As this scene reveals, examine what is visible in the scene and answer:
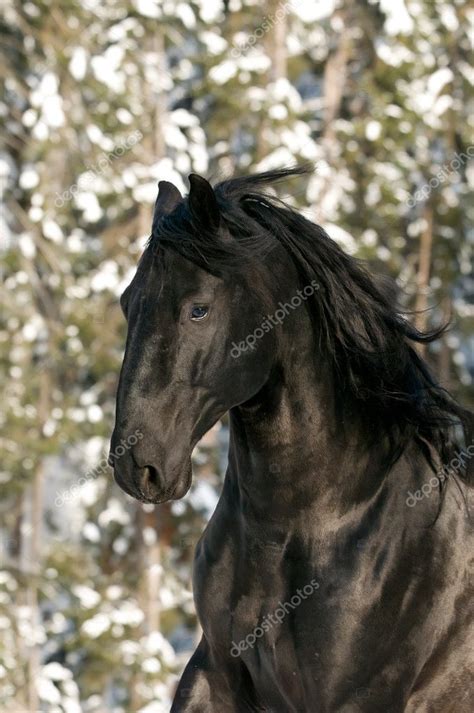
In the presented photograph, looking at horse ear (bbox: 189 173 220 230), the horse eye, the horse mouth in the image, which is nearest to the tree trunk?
horse ear (bbox: 189 173 220 230)

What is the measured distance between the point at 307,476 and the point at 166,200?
0.89 meters

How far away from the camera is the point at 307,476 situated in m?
3.61

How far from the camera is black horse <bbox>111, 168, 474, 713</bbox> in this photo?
132 inches

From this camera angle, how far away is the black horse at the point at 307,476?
11.0ft

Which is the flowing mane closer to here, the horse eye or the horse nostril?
the horse eye

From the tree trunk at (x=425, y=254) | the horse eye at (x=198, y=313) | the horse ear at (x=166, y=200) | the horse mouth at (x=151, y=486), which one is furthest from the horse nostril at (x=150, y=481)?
the tree trunk at (x=425, y=254)

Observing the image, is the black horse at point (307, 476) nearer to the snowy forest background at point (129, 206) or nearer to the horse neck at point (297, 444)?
the horse neck at point (297, 444)

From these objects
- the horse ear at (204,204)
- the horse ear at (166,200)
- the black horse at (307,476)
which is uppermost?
the horse ear at (204,204)

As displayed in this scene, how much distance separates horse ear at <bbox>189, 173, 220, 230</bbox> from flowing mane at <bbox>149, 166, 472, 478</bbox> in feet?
0.16

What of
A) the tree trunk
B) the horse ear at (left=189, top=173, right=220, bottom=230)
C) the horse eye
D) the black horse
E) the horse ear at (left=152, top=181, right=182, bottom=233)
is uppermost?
the horse ear at (left=189, top=173, right=220, bottom=230)

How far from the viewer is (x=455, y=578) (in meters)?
3.78

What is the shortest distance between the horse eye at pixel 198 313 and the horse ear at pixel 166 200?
0.42 meters

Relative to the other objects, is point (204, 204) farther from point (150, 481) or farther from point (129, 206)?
point (129, 206)

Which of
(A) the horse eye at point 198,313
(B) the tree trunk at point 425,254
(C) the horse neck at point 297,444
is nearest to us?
(A) the horse eye at point 198,313
